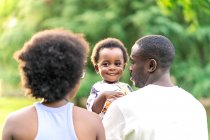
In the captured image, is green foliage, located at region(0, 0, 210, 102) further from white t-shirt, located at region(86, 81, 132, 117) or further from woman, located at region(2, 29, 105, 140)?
woman, located at region(2, 29, 105, 140)

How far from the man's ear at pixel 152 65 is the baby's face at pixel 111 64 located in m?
1.11

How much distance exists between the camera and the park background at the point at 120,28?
763 inches

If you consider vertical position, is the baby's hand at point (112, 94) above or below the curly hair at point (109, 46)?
below

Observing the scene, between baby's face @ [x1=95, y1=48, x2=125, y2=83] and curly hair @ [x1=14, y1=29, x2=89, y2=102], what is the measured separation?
53.1 inches

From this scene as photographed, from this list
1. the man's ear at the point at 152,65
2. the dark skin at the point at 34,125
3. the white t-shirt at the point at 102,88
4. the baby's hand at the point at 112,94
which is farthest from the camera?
the white t-shirt at the point at 102,88

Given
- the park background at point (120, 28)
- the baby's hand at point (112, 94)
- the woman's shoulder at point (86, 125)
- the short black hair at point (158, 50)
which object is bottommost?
the park background at point (120, 28)

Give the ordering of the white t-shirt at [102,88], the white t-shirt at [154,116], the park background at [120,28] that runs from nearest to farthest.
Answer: the white t-shirt at [154,116] → the white t-shirt at [102,88] → the park background at [120,28]

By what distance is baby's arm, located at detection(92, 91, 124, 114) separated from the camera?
3.97 meters

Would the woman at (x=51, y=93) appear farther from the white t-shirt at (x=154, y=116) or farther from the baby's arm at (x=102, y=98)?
the baby's arm at (x=102, y=98)

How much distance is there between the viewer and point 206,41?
2028 centimetres

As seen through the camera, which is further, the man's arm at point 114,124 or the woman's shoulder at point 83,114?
the man's arm at point 114,124

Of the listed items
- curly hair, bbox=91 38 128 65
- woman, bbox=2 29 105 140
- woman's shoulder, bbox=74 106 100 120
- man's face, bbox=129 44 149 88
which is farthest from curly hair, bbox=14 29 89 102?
curly hair, bbox=91 38 128 65

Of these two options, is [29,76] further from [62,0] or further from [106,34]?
[62,0]

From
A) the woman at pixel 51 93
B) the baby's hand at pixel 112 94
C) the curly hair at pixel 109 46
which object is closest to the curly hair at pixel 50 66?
the woman at pixel 51 93
